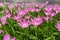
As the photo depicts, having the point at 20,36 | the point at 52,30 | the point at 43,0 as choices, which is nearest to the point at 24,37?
the point at 20,36

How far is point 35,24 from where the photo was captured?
2.04 feet

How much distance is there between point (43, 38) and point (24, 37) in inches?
2.7

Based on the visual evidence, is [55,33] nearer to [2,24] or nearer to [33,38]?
[33,38]

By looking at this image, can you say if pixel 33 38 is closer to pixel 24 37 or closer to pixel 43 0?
pixel 24 37

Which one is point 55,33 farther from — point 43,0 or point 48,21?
point 43,0

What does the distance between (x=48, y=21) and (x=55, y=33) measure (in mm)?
117

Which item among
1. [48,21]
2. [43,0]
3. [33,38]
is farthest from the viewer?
[43,0]

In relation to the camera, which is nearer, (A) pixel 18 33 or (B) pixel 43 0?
(A) pixel 18 33

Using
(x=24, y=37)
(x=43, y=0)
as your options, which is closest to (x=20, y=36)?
(x=24, y=37)

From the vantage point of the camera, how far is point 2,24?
0.70m

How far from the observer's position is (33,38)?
1.97 ft

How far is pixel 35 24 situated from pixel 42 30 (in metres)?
0.06

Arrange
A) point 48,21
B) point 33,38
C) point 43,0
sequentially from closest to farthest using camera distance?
1. point 33,38
2. point 48,21
3. point 43,0

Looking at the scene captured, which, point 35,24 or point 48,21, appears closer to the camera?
point 35,24
